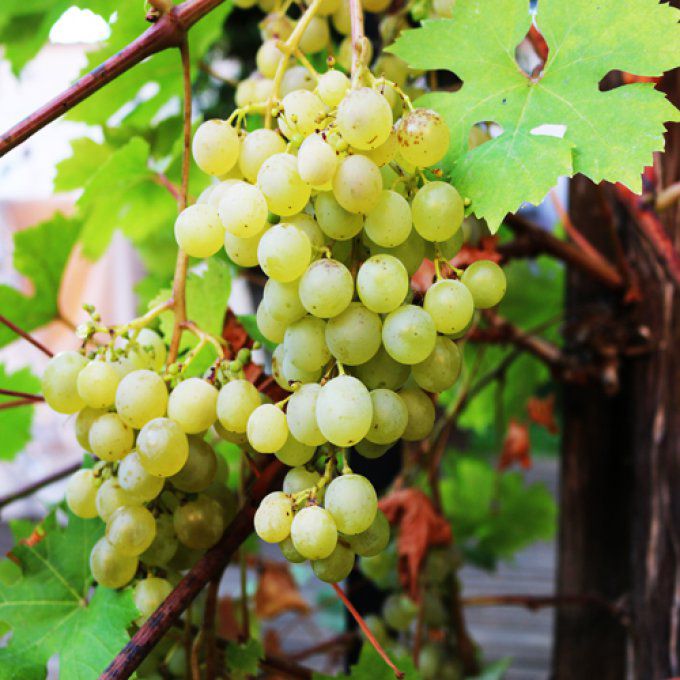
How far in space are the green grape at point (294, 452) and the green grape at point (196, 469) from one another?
51mm

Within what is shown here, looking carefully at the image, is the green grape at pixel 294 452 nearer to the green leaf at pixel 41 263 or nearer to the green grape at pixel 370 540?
the green grape at pixel 370 540

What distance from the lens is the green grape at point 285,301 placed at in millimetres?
349

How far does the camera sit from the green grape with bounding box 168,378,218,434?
0.37 metres

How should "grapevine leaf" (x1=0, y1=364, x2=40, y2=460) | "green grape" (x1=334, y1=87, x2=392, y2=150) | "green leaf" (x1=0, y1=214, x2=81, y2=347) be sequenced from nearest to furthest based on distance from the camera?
"green grape" (x1=334, y1=87, x2=392, y2=150)
"green leaf" (x1=0, y1=214, x2=81, y2=347)
"grapevine leaf" (x1=0, y1=364, x2=40, y2=460)

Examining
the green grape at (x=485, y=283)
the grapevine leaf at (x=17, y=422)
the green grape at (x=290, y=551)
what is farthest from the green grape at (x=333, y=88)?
the grapevine leaf at (x=17, y=422)

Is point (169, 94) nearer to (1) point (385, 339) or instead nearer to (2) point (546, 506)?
(1) point (385, 339)

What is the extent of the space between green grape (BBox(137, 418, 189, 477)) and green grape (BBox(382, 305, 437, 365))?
113mm

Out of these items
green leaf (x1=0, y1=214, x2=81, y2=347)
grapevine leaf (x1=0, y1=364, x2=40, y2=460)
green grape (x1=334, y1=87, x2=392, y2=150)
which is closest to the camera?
green grape (x1=334, y1=87, x2=392, y2=150)

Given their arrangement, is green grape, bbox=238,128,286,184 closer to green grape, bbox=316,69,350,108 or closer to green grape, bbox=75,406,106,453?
green grape, bbox=316,69,350,108

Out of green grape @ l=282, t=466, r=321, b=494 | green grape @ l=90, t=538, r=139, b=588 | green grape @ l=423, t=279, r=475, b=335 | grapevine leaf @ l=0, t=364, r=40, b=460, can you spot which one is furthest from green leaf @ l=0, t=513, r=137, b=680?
grapevine leaf @ l=0, t=364, r=40, b=460

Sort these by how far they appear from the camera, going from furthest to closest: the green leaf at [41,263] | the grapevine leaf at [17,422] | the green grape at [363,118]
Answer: the grapevine leaf at [17,422]
the green leaf at [41,263]
the green grape at [363,118]

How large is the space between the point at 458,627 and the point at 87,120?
2.06 ft

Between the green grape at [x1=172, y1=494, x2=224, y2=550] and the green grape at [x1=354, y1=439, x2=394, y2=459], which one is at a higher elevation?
the green grape at [x1=354, y1=439, x2=394, y2=459]

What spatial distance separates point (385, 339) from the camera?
1.12 feet
